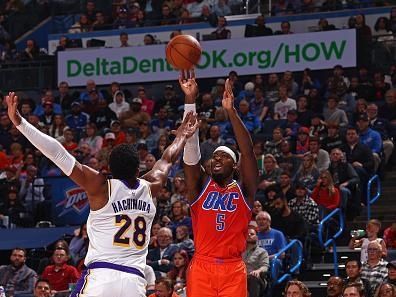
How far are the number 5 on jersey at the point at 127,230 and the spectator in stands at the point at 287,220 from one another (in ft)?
23.9

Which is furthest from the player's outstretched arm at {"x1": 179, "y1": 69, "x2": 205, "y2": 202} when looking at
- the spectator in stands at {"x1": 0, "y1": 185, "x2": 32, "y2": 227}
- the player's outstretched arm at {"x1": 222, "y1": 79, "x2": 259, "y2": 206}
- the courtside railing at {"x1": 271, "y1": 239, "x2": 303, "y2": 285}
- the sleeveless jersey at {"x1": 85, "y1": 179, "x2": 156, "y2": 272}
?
the spectator in stands at {"x1": 0, "y1": 185, "x2": 32, "y2": 227}

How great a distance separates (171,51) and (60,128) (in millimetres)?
10096

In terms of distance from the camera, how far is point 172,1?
25188mm

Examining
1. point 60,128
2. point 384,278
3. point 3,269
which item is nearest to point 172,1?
point 60,128

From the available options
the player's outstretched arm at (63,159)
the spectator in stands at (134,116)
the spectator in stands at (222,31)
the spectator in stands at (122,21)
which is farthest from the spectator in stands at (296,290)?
the spectator in stands at (122,21)

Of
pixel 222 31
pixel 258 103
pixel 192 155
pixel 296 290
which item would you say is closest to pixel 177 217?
pixel 296 290

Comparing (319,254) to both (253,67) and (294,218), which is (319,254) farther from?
(253,67)

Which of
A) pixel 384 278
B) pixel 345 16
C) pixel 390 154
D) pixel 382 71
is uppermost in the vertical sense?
pixel 345 16

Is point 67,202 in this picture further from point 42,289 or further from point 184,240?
point 42,289

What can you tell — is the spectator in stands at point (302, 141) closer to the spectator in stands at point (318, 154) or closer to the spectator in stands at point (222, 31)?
the spectator in stands at point (318, 154)

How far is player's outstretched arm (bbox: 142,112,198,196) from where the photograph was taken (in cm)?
841

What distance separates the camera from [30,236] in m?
17.1

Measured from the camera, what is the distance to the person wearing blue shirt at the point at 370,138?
1708 centimetres

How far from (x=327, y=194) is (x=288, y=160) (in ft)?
5.11
